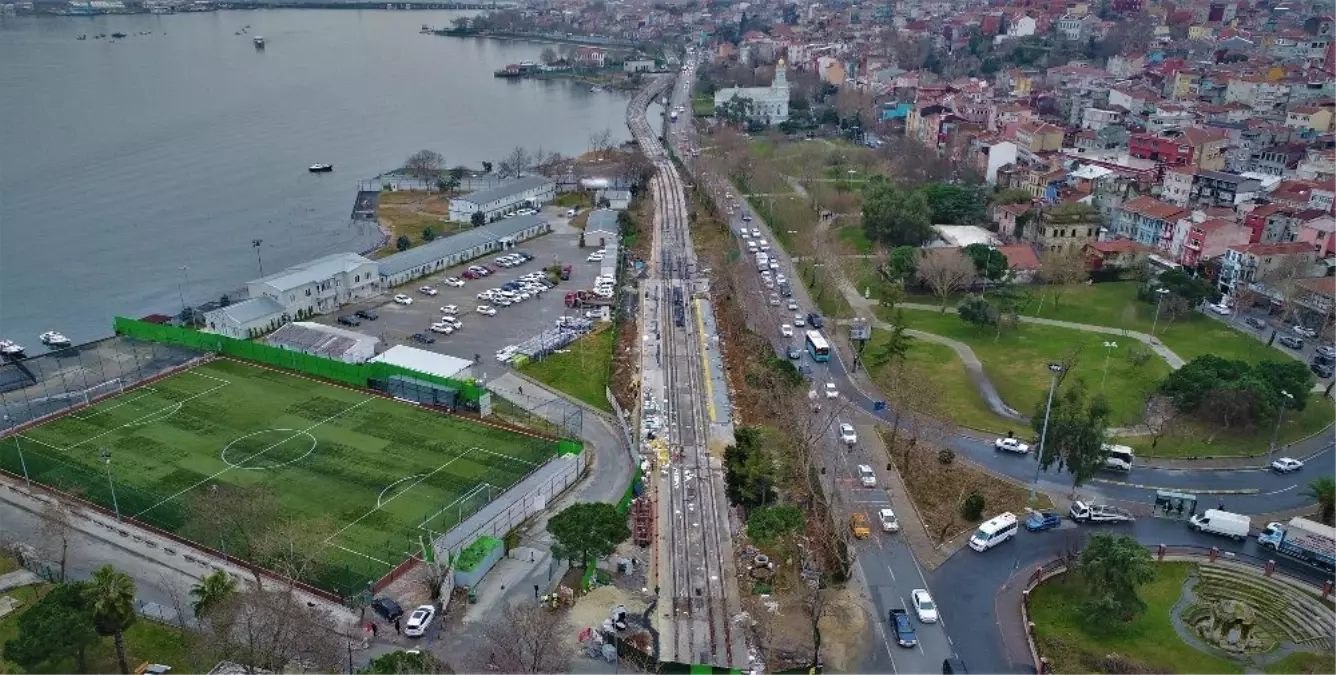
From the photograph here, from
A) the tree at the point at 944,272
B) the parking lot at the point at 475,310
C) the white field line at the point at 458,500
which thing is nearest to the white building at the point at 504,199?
the parking lot at the point at 475,310

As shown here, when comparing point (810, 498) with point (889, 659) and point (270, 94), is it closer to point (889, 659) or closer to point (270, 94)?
point (889, 659)

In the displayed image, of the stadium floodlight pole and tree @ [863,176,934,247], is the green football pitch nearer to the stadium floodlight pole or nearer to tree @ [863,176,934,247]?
the stadium floodlight pole

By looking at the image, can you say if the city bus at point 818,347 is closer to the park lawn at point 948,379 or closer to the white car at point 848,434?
the park lawn at point 948,379

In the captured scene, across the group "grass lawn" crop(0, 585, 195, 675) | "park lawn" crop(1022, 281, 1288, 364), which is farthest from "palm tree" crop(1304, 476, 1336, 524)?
"grass lawn" crop(0, 585, 195, 675)

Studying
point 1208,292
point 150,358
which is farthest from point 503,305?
point 1208,292

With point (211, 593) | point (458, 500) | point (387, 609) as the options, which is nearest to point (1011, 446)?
point (458, 500)

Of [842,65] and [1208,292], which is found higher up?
[842,65]

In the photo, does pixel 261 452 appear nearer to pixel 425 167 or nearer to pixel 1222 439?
pixel 1222 439
